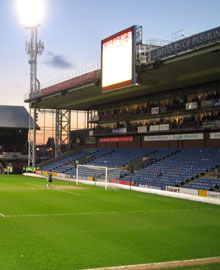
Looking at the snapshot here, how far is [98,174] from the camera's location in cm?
4825

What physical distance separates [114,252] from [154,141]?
40.0 m

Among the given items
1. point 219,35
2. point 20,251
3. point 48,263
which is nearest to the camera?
point 48,263

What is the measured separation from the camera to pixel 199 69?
38250 millimetres

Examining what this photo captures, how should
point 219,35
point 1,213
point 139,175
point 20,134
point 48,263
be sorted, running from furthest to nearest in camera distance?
point 20,134 → point 139,175 → point 219,35 → point 1,213 → point 48,263

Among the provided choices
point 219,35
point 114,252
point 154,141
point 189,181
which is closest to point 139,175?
point 189,181

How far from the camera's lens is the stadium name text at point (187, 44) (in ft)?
100

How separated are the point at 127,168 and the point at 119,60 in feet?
48.1

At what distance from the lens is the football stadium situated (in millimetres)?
14703

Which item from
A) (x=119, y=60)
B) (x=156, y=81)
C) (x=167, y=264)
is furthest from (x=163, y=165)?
(x=167, y=264)

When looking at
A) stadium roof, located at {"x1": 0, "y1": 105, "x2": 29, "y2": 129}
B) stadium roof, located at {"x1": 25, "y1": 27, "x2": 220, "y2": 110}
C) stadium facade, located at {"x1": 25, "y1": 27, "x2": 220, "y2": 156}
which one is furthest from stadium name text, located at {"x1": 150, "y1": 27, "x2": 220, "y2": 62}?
stadium roof, located at {"x1": 0, "y1": 105, "x2": 29, "y2": 129}

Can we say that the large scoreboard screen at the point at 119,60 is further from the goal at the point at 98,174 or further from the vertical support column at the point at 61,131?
the vertical support column at the point at 61,131

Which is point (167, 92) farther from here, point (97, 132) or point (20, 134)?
point (20, 134)

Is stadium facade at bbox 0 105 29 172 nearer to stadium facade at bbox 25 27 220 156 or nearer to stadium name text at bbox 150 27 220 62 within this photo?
stadium facade at bbox 25 27 220 156

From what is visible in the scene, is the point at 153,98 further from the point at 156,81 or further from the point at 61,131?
the point at 61,131
